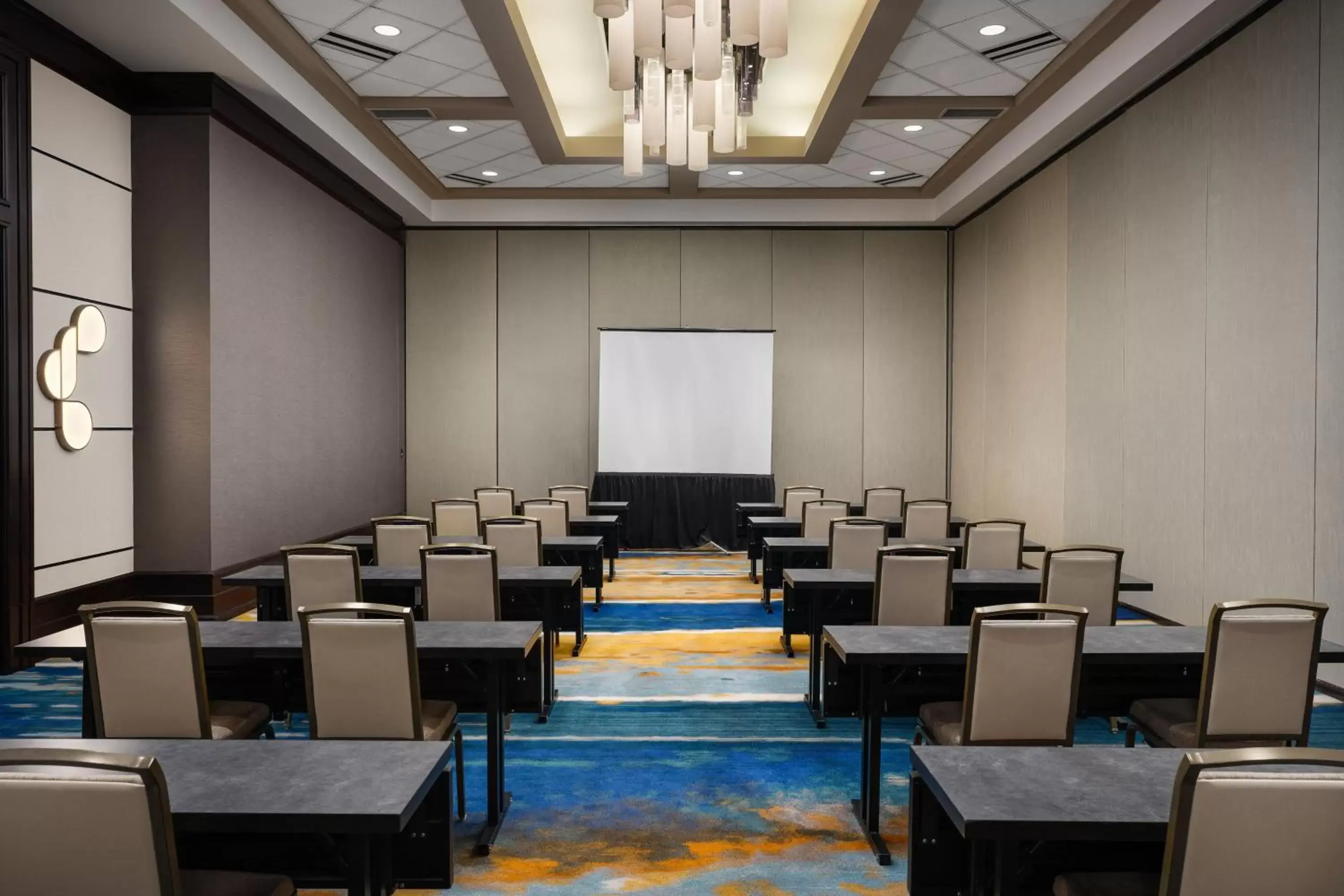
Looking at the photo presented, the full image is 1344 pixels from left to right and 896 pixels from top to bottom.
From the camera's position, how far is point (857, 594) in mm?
4855

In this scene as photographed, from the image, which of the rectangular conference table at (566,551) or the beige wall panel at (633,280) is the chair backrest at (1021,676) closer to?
the rectangular conference table at (566,551)

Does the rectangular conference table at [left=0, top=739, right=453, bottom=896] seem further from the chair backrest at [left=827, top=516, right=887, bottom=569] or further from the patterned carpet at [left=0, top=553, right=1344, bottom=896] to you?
the chair backrest at [left=827, top=516, right=887, bottom=569]

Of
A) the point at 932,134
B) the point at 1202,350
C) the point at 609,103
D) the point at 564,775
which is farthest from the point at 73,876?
the point at 932,134

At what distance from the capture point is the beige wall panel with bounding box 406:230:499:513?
12.0 meters

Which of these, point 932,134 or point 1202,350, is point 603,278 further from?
point 1202,350

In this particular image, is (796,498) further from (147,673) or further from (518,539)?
(147,673)

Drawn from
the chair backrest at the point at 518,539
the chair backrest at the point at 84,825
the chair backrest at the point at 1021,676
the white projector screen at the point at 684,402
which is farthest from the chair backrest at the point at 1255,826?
the white projector screen at the point at 684,402

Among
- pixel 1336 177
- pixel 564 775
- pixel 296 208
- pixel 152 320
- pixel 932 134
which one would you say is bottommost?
pixel 564 775

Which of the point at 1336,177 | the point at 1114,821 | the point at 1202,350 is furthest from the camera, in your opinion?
the point at 1202,350

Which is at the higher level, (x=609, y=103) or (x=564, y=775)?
(x=609, y=103)

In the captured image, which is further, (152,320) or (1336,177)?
(152,320)

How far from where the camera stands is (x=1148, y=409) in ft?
22.7

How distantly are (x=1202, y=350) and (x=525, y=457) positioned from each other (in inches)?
320

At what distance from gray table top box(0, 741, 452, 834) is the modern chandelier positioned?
12.7 feet
